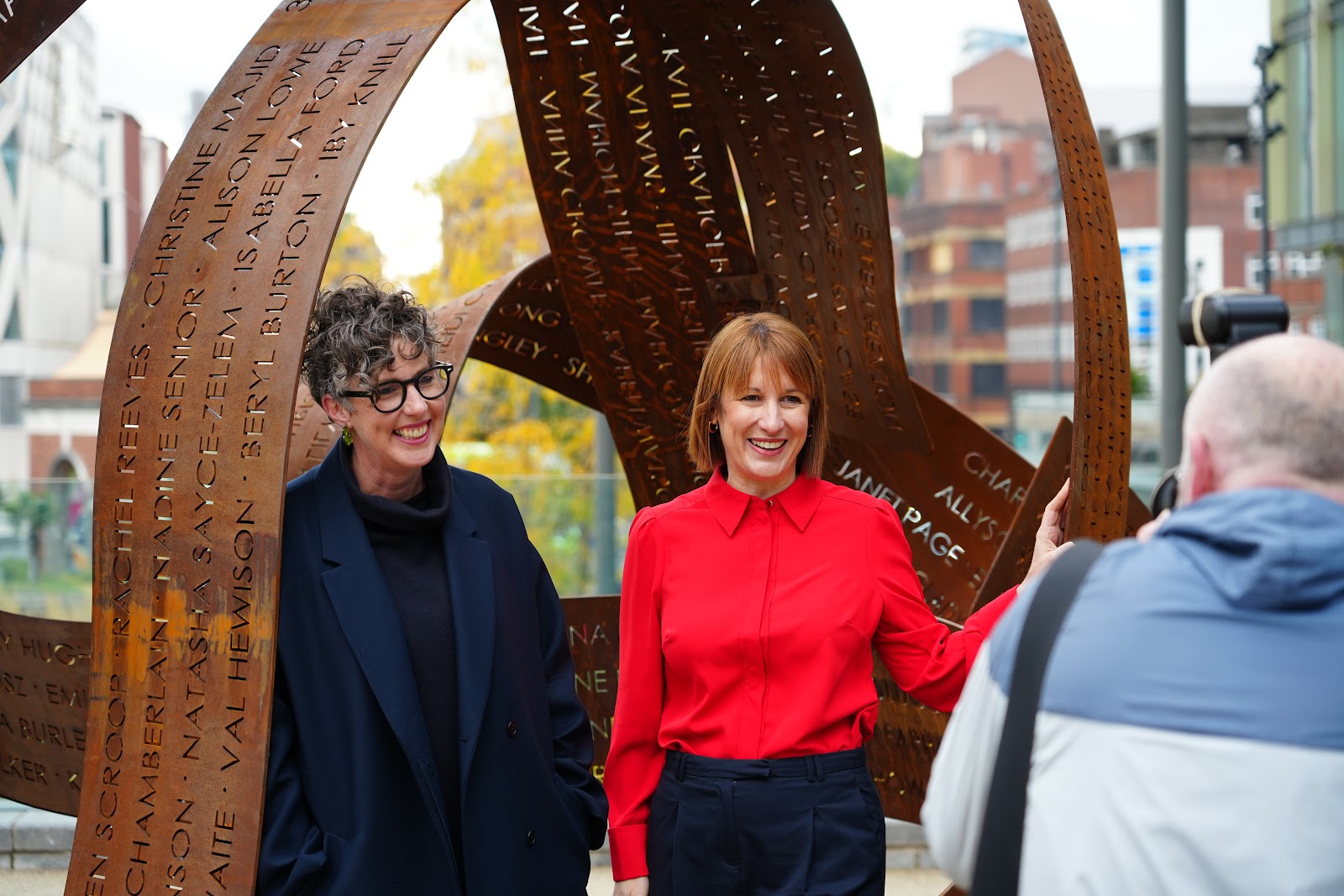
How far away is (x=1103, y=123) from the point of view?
70.3 metres

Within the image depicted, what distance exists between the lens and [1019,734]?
2.04 meters

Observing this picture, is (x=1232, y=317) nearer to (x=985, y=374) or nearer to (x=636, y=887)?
(x=636, y=887)

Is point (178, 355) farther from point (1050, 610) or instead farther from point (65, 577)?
point (65, 577)

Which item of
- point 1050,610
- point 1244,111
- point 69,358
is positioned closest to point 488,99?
point 69,358

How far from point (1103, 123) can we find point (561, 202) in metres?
69.4

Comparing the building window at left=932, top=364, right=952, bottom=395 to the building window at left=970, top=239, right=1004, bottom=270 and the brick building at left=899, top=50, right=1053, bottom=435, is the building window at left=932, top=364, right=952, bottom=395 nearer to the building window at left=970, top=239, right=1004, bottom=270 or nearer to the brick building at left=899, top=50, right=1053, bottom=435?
the brick building at left=899, top=50, right=1053, bottom=435

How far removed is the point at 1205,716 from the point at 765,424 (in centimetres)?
145

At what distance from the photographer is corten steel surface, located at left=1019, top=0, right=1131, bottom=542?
4082mm

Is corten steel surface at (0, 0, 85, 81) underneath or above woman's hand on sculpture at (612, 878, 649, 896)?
above

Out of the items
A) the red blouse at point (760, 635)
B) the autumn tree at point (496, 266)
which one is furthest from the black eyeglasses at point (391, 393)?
the autumn tree at point (496, 266)

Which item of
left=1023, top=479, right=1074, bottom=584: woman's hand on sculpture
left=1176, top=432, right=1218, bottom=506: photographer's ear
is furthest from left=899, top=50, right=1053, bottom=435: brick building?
left=1176, top=432, right=1218, bottom=506: photographer's ear

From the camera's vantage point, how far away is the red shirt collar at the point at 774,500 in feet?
10.8

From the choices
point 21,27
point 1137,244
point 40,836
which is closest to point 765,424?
point 21,27

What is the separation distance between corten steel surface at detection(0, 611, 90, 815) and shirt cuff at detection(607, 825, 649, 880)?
2230 millimetres
